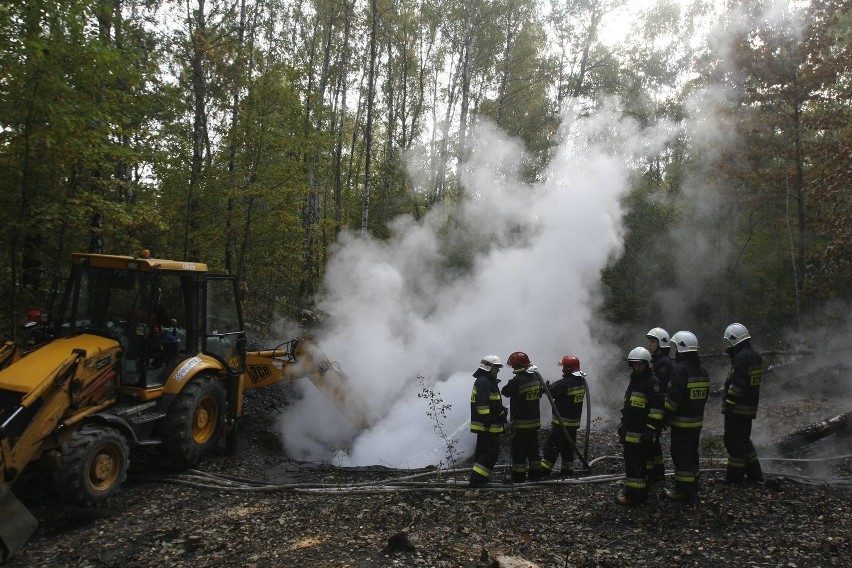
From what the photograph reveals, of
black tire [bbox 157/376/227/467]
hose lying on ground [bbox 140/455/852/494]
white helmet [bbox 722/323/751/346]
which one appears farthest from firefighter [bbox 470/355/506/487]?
black tire [bbox 157/376/227/467]

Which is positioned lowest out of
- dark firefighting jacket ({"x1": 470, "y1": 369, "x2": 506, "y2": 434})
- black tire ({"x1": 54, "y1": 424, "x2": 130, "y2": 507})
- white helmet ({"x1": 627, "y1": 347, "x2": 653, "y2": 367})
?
black tire ({"x1": 54, "y1": 424, "x2": 130, "y2": 507})

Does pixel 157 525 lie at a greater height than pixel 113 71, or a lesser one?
lesser

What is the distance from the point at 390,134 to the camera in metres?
22.7

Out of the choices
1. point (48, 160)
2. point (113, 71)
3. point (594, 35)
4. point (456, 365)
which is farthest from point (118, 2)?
point (594, 35)

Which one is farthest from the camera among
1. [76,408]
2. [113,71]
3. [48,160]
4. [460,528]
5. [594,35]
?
[594,35]

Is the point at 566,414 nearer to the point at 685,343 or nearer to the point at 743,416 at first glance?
the point at 685,343

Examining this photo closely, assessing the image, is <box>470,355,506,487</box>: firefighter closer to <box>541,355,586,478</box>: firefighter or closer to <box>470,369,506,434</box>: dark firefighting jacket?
<box>470,369,506,434</box>: dark firefighting jacket

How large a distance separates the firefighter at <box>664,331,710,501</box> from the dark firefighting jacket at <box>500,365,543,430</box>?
162 cm

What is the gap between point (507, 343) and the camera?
12781 mm

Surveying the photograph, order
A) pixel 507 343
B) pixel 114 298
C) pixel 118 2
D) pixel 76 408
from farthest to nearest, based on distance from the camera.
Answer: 1. pixel 507 343
2. pixel 118 2
3. pixel 114 298
4. pixel 76 408

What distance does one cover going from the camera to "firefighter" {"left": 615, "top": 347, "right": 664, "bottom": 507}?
229 inches

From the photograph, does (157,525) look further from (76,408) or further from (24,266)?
(24,266)

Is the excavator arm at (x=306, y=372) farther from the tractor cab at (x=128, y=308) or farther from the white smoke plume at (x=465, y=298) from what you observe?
the tractor cab at (x=128, y=308)

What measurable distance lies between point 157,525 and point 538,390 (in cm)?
468
